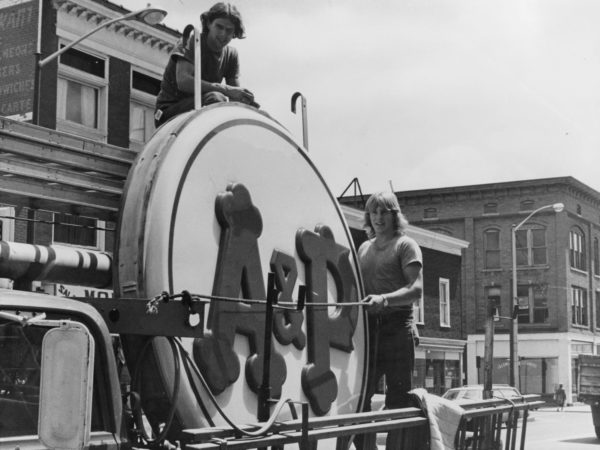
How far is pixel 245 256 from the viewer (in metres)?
4.17

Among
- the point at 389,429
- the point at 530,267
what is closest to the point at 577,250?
the point at 530,267

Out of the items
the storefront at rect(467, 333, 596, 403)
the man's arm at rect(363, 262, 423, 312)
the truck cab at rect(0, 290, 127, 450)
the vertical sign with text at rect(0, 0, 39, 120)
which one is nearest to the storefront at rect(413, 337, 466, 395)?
the storefront at rect(467, 333, 596, 403)

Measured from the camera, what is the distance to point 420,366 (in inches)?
1633

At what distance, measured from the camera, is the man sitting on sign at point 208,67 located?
4574mm

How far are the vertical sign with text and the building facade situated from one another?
23.2 metres

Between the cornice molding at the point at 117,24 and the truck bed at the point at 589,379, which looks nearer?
the cornice molding at the point at 117,24

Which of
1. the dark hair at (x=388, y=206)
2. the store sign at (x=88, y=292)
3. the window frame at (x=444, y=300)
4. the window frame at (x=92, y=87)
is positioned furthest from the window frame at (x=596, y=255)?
the dark hair at (x=388, y=206)

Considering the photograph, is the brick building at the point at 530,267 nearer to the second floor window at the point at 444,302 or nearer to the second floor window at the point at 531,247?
the second floor window at the point at 531,247

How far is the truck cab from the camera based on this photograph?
2.54m

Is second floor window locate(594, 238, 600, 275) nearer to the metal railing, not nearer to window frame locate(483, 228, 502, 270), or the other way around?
window frame locate(483, 228, 502, 270)

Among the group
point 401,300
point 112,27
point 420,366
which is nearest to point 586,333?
point 420,366

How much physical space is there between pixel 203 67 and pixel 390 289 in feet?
5.06

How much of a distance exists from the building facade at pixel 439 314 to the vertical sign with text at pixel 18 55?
76.2 feet

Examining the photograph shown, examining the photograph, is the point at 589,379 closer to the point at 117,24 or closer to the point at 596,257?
the point at 117,24
